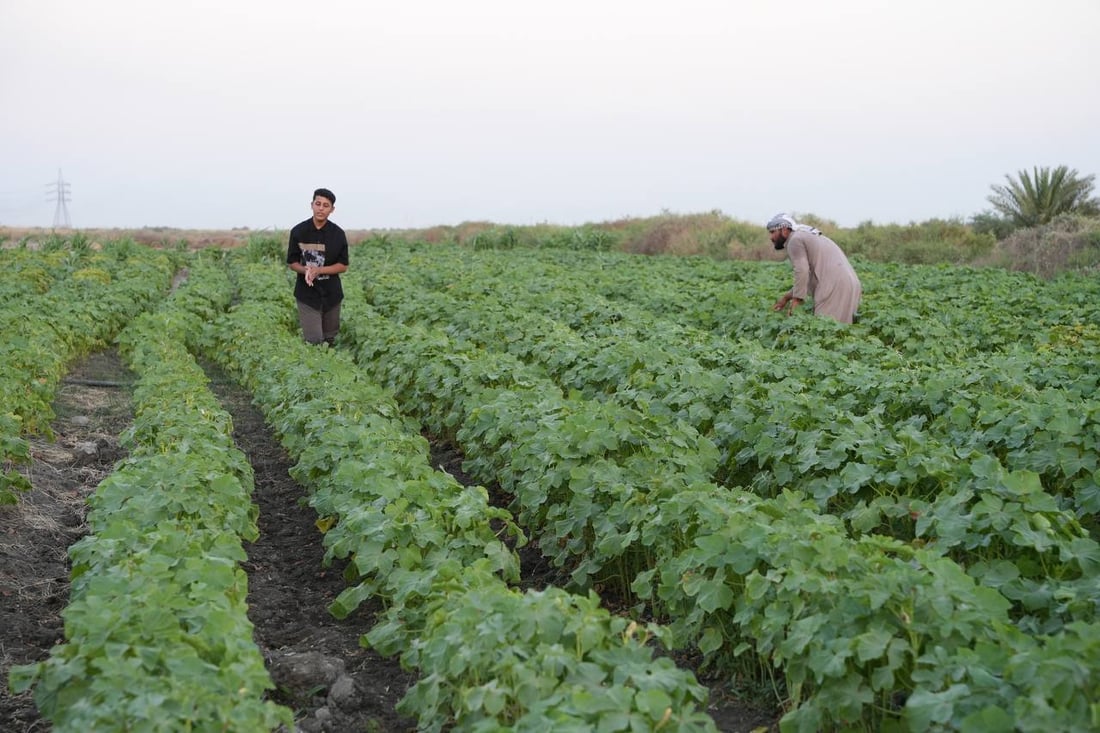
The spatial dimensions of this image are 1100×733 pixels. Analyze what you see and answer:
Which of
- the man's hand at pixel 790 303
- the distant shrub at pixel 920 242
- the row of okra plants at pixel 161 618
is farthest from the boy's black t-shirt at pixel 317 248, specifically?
the distant shrub at pixel 920 242

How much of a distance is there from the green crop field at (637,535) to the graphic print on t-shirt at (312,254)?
0.89m

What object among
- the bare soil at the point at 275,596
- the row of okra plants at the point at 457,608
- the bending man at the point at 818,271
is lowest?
the bare soil at the point at 275,596

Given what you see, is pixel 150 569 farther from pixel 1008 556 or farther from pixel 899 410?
pixel 899 410

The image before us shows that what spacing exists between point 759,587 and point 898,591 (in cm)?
52

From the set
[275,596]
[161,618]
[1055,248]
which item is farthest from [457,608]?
[1055,248]

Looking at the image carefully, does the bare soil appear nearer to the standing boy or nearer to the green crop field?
the green crop field

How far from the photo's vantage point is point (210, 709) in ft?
9.27

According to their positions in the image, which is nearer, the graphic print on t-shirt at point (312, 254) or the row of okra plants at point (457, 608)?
the row of okra plants at point (457, 608)

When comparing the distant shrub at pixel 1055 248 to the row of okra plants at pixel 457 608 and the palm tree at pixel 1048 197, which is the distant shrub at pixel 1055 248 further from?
the row of okra plants at pixel 457 608

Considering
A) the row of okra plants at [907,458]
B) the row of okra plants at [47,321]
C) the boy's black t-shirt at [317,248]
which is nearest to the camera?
the row of okra plants at [907,458]

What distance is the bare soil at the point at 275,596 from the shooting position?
12.6ft

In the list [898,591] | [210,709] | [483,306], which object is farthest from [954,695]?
[483,306]

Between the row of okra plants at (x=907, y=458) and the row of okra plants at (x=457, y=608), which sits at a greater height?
the row of okra plants at (x=907, y=458)

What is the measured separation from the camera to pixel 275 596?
5043mm
